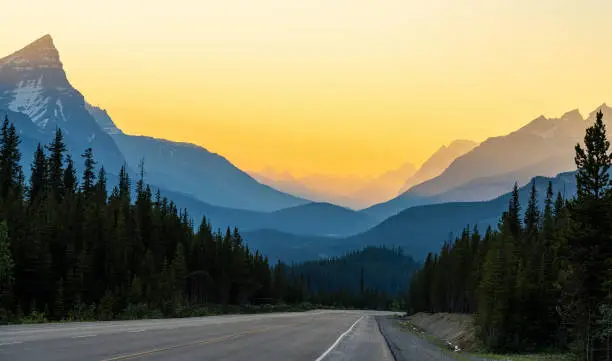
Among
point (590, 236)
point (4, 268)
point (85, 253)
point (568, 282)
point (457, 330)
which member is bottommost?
point (457, 330)

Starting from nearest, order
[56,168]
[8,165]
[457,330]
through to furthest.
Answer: [457,330], [8,165], [56,168]

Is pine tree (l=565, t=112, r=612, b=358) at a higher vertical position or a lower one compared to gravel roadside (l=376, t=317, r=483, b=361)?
higher

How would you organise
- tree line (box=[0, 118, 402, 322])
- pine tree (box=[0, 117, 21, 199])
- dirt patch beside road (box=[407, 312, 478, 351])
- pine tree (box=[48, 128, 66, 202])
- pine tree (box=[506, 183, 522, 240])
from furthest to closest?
1. pine tree (box=[506, 183, 522, 240])
2. pine tree (box=[48, 128, 66, 202])
3. pine tree (box=[0, 117, 21, 199])
4. tree line (box=[0, 118, 402, 322])
5. dirt patch beside road (box=[407, 312, 478, 351])

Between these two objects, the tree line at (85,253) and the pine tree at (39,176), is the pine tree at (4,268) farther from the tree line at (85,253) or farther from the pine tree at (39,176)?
the pine tree at (39,176)

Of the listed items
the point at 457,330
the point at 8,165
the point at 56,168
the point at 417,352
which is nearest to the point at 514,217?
the point at 457,330

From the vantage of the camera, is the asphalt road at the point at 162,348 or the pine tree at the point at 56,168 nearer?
the asphalt road at the point at 162,348

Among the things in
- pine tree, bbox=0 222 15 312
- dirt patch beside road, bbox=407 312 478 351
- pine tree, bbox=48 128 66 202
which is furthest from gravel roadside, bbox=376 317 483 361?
pine tree, bbox=48 128 66 202

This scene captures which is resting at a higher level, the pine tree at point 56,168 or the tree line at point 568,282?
the pine tree at point 56,168

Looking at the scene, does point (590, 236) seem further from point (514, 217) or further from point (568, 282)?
point (514, 217)

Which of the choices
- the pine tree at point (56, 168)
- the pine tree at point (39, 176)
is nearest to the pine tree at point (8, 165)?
the pine tree at point (39, 176)

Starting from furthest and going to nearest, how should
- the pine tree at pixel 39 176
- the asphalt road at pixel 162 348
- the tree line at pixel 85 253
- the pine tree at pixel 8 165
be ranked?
the pine tree at pixel 39 176, the pine tree at pixel 8 165, the tree line at pixel 85 253, the asphalt road at pixel 162 348

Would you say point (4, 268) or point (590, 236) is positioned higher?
point (590, 236)

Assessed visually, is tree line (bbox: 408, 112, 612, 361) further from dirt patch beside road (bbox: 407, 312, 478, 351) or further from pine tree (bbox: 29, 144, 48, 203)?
pine tree (bbox: 29, 144, 48, 203)

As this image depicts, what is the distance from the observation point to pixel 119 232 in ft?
263
